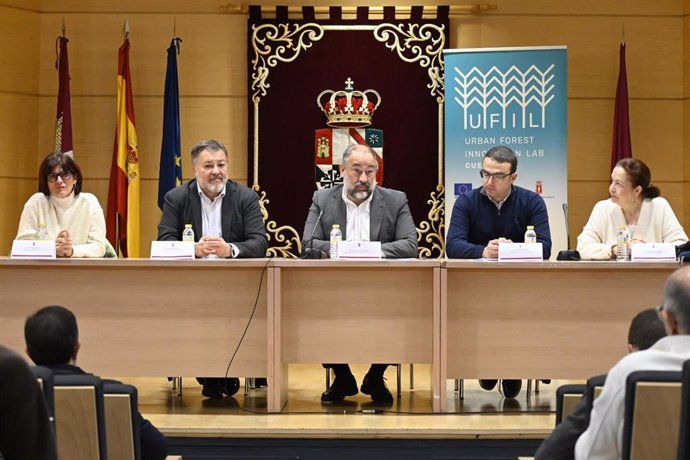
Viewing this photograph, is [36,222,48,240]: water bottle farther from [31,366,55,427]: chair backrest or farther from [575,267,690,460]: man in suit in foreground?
[575,267,690,460]: man in suit in foreground

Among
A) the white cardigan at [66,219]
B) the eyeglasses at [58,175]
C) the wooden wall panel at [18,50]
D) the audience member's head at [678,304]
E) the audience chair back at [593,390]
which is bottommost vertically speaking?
the audience chair back at [593,390]

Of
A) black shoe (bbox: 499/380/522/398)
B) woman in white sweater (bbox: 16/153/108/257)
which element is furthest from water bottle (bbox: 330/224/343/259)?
woman in white sweater (bbox: 16/153/108/257)

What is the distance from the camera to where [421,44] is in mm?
7137

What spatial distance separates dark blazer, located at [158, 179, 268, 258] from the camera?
4996 mm

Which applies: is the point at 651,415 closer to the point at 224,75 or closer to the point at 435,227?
the point at 435,227

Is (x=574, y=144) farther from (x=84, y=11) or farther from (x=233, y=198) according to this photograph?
(x=84, y=11)

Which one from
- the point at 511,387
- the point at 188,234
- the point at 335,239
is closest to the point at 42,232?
the point at 188,234

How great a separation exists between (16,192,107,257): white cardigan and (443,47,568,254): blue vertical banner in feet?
8.36

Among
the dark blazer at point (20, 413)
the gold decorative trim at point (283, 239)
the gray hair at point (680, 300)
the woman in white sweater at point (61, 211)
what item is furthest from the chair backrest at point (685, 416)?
the gold decorative trim at point (283, 239)

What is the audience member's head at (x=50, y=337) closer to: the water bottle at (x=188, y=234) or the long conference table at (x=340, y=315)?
the long conference table at (x=340, y=315)

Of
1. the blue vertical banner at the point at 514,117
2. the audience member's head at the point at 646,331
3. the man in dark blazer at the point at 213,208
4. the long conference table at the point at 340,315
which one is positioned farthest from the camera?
the blue vertical banner at the point at 514,117

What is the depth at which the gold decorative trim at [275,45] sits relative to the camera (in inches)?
282

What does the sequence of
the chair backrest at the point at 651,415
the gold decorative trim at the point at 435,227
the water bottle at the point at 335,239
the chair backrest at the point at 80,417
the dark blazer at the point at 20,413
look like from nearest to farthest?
the dark blazer at the point at 20,413
the chair backrest at the point at 651,415
the chair backrest at the point at 80,417
the water bottle at the point at 335,239
the gold decorative trim at the point at 435,227

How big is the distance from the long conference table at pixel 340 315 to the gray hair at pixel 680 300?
2.08 meters
